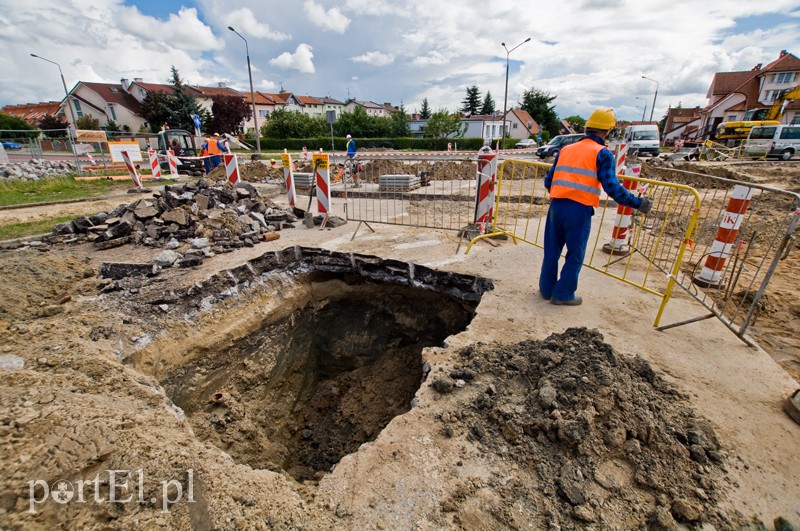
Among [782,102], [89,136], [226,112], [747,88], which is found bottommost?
[89,136]

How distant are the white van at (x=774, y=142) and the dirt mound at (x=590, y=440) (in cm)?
2468

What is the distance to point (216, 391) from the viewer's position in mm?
4234

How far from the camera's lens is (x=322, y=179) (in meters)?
6.98

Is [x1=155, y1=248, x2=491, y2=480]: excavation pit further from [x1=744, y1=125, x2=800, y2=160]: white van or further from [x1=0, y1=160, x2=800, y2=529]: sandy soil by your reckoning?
[x1=744, y1=125, x2=800, y2=160]: white van

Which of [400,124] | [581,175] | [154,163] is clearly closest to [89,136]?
[154,163]

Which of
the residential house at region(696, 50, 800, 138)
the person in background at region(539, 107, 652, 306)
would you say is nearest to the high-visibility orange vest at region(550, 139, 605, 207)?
the person in background at region(539, 107, 652, 306)

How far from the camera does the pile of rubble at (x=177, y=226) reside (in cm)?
596

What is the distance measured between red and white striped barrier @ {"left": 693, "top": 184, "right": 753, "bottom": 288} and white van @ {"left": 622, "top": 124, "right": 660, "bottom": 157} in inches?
833

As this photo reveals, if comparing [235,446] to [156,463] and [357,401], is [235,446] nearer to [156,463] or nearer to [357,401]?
[357,401]

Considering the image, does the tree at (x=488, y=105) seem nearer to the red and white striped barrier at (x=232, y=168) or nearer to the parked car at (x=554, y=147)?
the parked car at (x=554, y=147)

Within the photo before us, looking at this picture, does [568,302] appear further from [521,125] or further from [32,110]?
[32,110]

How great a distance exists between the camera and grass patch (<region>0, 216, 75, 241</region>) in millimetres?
6740

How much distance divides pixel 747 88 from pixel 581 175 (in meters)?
59.3

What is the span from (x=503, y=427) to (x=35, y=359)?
3661 millimetres
